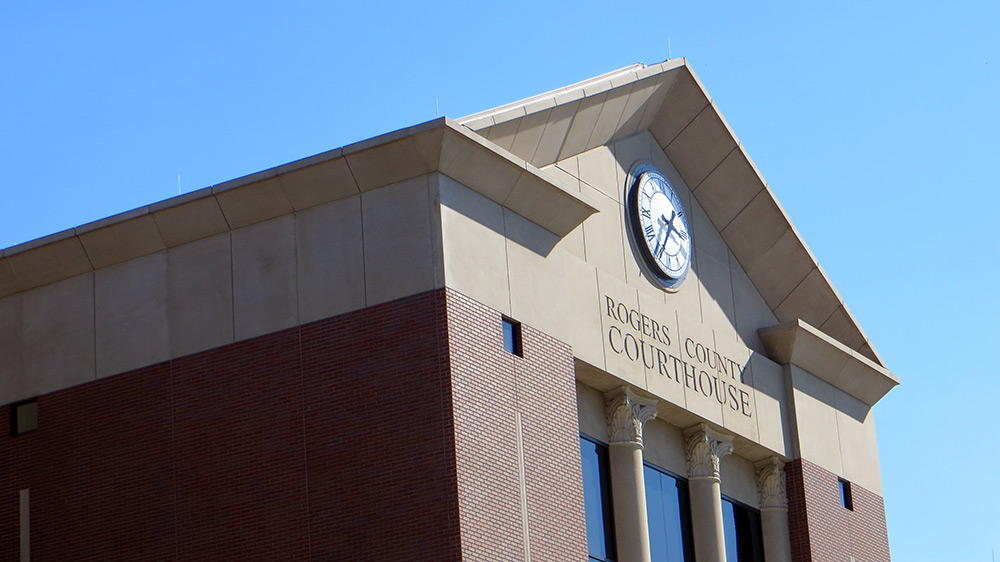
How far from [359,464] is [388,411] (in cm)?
98

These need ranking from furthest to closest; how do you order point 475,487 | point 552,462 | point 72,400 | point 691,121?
point 691,121, point 72,400, point 552,462, point 475,487

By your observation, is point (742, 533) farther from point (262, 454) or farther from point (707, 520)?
point (262, 454)

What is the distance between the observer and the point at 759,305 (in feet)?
136

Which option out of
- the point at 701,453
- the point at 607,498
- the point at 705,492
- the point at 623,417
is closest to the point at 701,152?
the point at 701,453

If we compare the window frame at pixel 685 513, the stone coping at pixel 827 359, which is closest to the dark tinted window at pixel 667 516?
the window frame at pixel 685 513

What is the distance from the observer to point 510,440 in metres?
30.7

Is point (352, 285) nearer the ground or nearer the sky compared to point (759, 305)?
nearer the ground

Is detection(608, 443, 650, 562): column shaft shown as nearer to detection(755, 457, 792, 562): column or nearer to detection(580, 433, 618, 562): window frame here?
detection(580, 433, 618, 562): window frame

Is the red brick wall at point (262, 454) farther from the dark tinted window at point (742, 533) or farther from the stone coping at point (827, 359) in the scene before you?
the stone coping at point (827, 359)

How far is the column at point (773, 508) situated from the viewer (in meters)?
39.5

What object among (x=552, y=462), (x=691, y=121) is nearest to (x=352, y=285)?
(x=552, y=462)

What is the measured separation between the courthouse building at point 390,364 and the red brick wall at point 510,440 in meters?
0.05

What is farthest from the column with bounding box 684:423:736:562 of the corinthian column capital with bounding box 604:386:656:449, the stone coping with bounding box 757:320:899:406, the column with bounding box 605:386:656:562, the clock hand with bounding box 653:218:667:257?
the stone coping with bounding box 757:320:899:406

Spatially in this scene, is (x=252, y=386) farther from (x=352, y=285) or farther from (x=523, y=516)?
(x=523, y=516)
